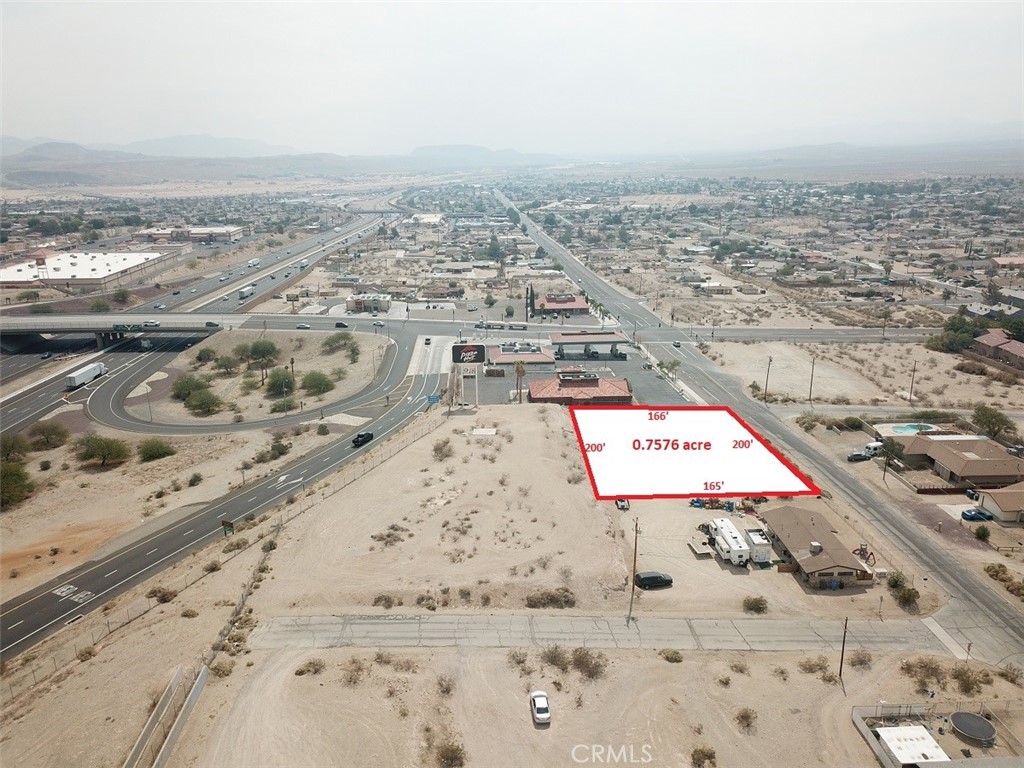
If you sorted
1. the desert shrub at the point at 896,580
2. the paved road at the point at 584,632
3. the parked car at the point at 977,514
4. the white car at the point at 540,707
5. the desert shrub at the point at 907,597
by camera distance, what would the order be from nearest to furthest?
the white car at the point at 540,707 < the paved road at the point at 584,632 < the desert shrub at the point at 907,597 < the desert shrub at the point at 896,580 < the parked car at the point at 977,514

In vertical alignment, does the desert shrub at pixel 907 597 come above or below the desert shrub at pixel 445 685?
below

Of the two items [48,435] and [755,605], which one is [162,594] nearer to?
[755,605]

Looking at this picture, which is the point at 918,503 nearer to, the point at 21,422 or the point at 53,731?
the point at 53,731

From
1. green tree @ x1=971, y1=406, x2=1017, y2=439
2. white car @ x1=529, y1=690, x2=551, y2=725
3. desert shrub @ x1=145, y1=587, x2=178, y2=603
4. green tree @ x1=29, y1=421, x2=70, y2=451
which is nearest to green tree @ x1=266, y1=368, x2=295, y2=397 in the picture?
green tree @ x1=29, y1=421, x2=70, y2=451

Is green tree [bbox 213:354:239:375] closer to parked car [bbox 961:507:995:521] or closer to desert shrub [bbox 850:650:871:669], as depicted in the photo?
desert shrub [bbox 850:650:871:669]

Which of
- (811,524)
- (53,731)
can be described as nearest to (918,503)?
(811,524)

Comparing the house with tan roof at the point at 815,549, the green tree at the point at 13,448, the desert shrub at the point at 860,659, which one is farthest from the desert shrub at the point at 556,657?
the green tree at the point at 13,448

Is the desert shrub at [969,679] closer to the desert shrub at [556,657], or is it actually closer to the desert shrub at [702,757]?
the desert shrub at [702,757]

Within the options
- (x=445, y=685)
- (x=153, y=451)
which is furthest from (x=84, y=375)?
(x=445, y=685)
